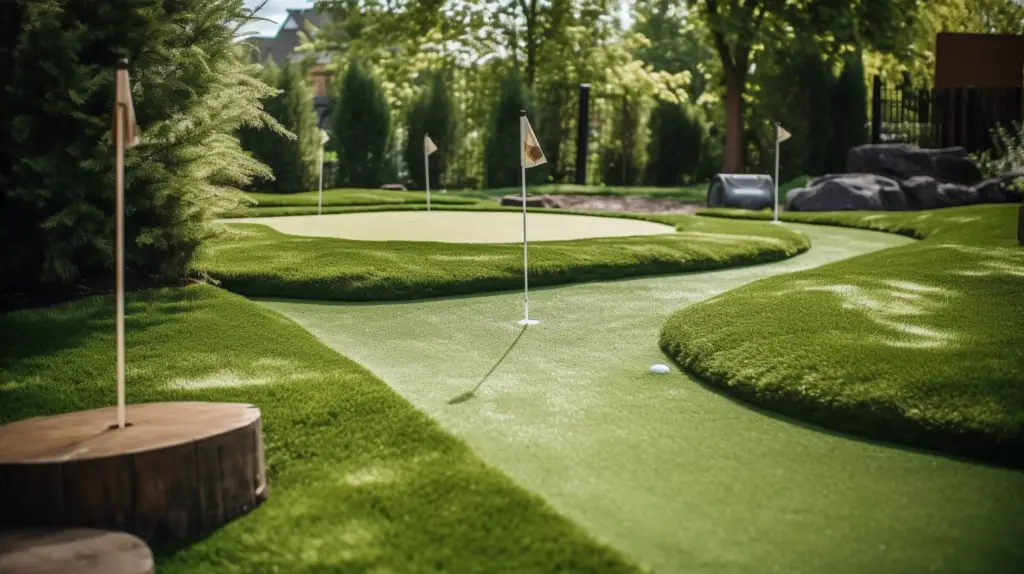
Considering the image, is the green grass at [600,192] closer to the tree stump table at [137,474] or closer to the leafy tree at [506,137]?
the leafy tree at [506,137]

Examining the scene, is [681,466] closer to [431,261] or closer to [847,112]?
[431,261]

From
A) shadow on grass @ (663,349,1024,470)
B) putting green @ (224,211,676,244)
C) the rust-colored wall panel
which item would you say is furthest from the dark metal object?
shadow on grass @ (663,349,1024,470)

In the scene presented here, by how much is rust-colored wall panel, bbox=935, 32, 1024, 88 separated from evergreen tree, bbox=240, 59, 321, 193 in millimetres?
14415

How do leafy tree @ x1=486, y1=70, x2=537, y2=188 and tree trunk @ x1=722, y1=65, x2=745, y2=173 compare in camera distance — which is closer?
tree trunk @ x1=722, y1=65, x2=745, y2=173

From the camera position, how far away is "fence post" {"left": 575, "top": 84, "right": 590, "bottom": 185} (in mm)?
24131

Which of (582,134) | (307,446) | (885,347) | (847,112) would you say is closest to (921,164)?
(847,112)

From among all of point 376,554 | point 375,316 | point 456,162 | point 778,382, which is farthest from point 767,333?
point 456,162

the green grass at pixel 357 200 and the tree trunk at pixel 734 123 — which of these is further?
the tree trunk at pixel 734 123

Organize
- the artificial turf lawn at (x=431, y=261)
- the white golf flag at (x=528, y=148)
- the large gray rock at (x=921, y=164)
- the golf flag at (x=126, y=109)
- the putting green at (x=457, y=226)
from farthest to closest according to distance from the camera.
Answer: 1. the large gray rock at (x=921, y=164)
2. the putting green at (x=457, y=226)
3. the artificial turf lawn at (x=431, y=261)
4. the white golf flag at (x=528, y=148)
5. the golf flag at (x=126, y=109)

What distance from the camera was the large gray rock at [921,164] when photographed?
17328mm

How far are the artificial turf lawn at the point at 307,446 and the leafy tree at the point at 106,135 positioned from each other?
52 cm

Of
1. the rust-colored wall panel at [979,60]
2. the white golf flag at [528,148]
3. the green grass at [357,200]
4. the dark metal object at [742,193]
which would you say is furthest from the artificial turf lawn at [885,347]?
the rust-colored wall panel at [979,60]

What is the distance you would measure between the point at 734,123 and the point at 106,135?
64.6 ft

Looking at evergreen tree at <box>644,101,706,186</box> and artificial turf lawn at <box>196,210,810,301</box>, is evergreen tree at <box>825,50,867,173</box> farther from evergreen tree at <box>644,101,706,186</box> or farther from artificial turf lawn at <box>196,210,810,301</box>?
artificial turf lawn at <box>196,210,810,301</box>
